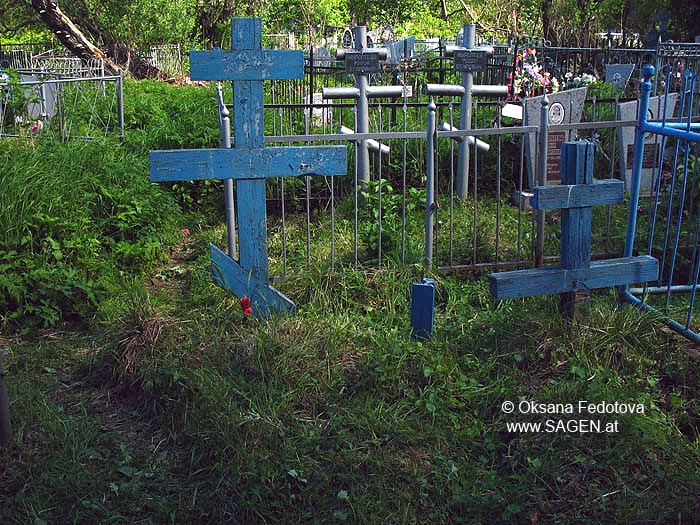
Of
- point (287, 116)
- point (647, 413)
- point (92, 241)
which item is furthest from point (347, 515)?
point (287, 116)

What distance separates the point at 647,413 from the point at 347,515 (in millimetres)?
1471

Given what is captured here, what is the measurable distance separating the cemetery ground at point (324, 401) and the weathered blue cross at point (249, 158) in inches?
10.9

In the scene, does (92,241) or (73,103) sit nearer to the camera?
(92,241)

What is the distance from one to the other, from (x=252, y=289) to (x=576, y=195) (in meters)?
1.92

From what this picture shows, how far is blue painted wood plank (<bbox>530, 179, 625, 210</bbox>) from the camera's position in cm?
397

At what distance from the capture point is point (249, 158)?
4555mm

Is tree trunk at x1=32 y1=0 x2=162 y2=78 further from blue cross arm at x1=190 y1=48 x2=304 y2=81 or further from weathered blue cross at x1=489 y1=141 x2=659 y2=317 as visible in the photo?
weathered blue cross at x1=489 y1=141 x2=659 y2=317

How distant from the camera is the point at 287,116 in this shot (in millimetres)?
9664

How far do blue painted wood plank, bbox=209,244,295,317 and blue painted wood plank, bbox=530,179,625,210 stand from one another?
61.1 inches

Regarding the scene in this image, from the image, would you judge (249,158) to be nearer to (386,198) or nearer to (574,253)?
(386,198)

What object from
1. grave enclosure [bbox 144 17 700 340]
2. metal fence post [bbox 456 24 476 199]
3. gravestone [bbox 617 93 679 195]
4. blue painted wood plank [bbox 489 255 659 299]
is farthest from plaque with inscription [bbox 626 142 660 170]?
blue painted wood plank [bbox 489 255 659 299]

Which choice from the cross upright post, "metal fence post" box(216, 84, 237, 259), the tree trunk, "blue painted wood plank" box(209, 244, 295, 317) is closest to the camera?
"blue painted wood plank" box(209, 244, 295, 317)

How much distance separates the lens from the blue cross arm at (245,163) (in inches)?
175

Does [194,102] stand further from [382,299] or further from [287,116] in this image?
[382,299]
